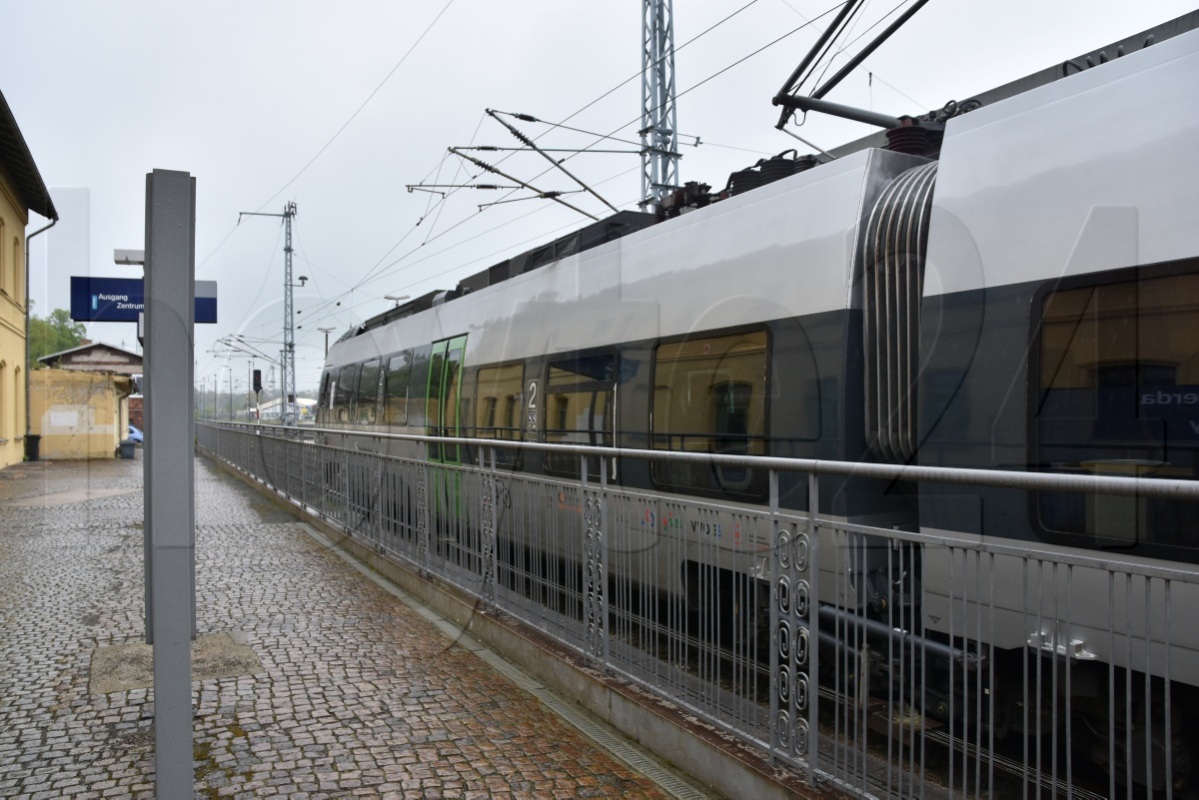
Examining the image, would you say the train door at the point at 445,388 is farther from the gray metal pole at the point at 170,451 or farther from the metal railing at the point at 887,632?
the gray metal pole at the point at 170,451

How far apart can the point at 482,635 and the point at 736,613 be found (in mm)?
2986

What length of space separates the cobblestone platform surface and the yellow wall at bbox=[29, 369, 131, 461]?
25369mm

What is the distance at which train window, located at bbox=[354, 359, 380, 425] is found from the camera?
55.4 feet

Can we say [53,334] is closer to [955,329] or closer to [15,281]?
[15,281]

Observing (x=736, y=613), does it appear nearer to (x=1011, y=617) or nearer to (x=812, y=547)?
(x=812, y=547)

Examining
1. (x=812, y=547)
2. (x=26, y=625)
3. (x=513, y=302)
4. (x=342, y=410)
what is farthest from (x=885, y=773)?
(x=342, y=410)

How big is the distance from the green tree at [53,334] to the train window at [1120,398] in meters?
75.6

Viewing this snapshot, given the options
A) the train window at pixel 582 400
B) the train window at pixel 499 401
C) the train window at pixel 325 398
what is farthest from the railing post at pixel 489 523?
the train window at pixel 325 398

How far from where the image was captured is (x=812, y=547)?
140 inches

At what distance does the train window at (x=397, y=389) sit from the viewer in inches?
584

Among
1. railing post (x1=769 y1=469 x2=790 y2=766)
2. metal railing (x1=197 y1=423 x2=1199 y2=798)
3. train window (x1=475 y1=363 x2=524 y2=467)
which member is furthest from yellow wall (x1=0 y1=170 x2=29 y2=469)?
railing post (x1=769 y1=469 x2=790 y2=766)

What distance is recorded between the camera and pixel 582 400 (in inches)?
A: 339

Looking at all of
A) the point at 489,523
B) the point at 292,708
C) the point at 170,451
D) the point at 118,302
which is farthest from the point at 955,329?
the point at 118,302

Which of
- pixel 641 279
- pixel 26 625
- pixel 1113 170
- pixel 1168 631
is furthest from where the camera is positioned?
pixel 641 279
